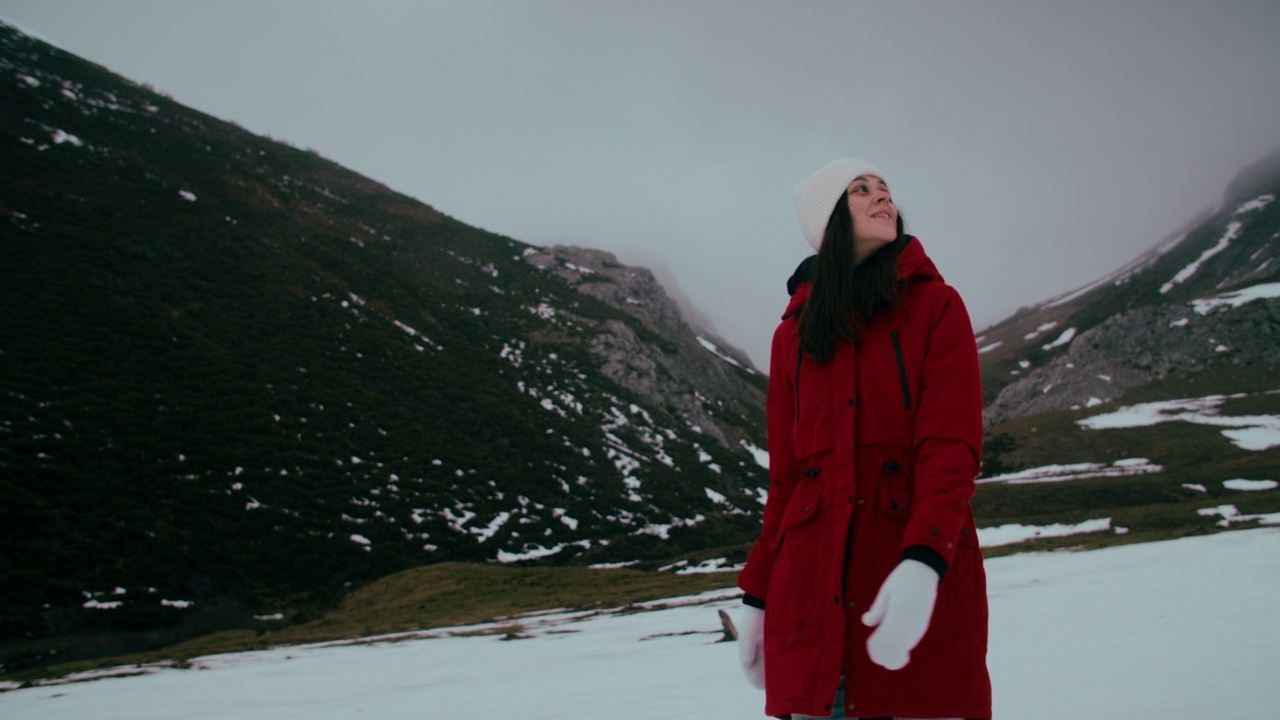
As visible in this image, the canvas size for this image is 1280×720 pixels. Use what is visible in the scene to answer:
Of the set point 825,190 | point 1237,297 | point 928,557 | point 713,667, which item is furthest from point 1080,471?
point 928,557

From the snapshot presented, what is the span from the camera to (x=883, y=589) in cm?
226

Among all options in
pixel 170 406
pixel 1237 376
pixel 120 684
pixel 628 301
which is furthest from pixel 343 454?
pixel 1237 376

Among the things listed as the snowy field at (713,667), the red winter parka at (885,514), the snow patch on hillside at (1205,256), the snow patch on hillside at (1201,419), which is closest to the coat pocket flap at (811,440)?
the red winter parka at (885,514)

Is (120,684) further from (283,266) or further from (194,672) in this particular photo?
(283,266)

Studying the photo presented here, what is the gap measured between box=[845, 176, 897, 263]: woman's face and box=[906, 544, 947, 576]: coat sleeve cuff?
123 centimetres

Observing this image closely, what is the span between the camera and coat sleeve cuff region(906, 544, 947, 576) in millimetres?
2258

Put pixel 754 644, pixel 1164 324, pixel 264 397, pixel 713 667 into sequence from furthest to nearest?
pixel 1164 324
pixel 264 397
pixel 713 667
pixel 754 644

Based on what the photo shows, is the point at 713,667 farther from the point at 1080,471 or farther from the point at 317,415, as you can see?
the point at 1080,471

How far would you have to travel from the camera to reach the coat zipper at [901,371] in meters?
2.58

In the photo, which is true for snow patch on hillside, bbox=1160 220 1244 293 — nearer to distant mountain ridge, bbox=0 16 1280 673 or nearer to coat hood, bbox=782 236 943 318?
distant mountain ridge, bbox=0 16 1280 673

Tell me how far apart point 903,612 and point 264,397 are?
40168 mm

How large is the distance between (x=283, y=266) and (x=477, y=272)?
24.5m

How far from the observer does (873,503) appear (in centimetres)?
252

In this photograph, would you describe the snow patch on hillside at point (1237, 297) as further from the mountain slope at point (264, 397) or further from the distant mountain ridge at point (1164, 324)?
the mountain slope at point (264, 397)
